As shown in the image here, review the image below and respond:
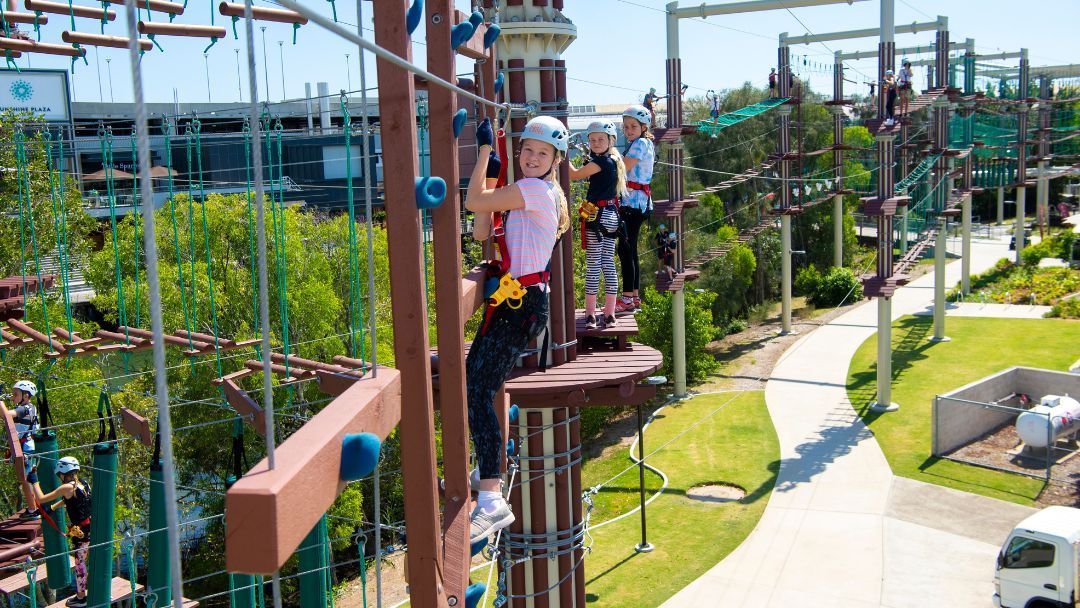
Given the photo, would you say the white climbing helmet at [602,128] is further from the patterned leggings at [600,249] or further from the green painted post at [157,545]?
the green painted post at [157,545]

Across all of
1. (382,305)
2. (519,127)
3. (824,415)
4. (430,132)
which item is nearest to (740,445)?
(824,415)

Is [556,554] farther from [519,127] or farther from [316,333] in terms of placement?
[316,333]

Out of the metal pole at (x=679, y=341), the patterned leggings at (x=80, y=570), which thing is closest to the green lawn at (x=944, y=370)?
the metal pole at (x=679, y=341)

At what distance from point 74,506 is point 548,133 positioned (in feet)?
21.4

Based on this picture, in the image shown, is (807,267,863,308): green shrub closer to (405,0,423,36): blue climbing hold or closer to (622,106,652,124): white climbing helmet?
(622,106,652,124): white climbing helmet

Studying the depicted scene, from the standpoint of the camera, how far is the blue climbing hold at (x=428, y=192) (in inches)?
133

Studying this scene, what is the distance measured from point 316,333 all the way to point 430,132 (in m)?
14.9

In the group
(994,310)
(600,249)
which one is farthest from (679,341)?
(600,249)

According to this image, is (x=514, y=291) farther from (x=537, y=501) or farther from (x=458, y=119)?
(x=537, y=501)

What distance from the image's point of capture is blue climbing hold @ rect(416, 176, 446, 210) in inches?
133

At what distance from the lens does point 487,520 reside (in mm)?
4859

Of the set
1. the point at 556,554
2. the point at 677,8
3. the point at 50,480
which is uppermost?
the point at 677,8

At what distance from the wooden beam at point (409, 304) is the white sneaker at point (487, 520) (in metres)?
0.96

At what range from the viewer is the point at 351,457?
2.60 meters
